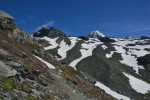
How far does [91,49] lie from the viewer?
7338 inches

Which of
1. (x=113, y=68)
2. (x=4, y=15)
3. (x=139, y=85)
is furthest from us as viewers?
(x=113, y=68)

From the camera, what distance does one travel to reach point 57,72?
53.7 m

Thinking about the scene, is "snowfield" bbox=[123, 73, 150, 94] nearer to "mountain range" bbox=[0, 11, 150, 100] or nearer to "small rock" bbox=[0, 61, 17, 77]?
"mountain range" bbox=[0, 11, 150, 100]

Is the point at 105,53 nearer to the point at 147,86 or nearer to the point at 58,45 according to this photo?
the point at 58,45

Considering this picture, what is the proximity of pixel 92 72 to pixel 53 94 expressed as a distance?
9150cm

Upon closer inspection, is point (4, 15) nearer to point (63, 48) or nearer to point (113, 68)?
point (113, 68)

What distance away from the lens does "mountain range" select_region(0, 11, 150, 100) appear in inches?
1315

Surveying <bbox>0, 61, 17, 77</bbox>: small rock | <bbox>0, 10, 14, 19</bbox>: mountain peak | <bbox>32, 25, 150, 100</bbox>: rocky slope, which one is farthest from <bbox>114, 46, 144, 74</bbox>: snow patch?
<bbox>0, 61, 17, 77</bbox>: small rock

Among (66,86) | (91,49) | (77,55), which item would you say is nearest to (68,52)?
(77,55)

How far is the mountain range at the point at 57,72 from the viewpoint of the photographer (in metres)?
33.4

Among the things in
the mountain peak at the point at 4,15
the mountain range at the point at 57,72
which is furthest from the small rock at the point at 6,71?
the mountain peak at the point at 4,15

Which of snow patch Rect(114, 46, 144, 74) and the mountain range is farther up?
snow patch Rect(114, 46, 144, 74)

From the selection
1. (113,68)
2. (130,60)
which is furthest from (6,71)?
(130,60)

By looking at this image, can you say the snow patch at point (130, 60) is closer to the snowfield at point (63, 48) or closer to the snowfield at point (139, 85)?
the snowfield at point (139, 85)
